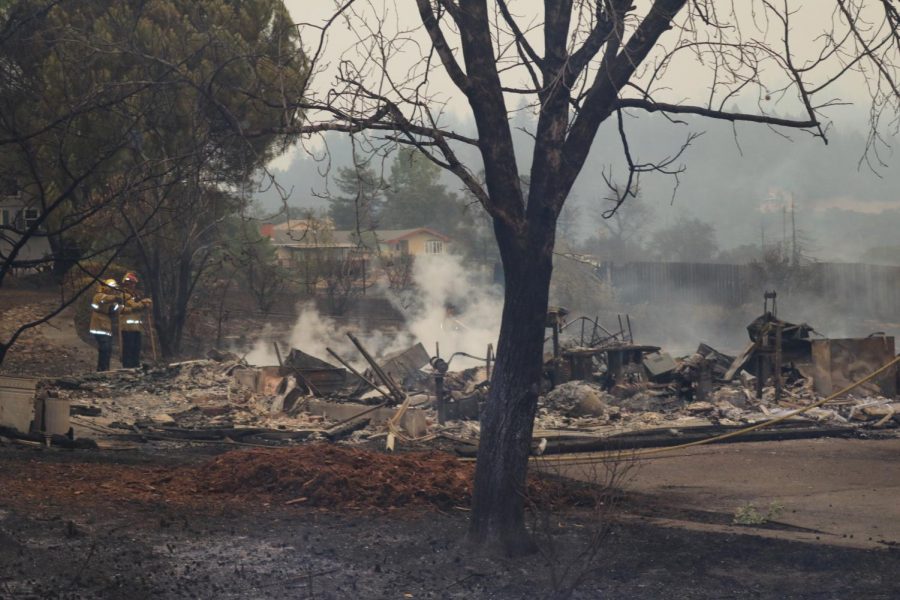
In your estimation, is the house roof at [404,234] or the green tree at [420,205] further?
the green tree at [420,205]

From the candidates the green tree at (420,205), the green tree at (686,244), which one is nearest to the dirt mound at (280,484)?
the green tree at (420,205)

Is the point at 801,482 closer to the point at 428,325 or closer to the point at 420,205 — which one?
the point at 428,325

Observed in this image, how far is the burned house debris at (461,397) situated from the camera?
42.9 ft

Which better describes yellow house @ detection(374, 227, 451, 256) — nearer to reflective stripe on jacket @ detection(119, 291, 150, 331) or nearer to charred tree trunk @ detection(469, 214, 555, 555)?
reflective stripe on jacket @ detection(119, 291, 150, 331)

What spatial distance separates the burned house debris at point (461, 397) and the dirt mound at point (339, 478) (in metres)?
2.84

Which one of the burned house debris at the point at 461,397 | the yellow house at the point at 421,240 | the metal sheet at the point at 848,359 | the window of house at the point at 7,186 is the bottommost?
the burned house debris at the point at 461,397

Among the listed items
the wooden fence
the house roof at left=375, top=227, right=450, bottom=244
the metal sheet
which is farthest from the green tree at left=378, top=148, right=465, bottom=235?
the metal sheet

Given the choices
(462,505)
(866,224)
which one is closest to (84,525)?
(462,505)

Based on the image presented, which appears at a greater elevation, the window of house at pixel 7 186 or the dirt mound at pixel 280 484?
the window of house at pixel 7 186

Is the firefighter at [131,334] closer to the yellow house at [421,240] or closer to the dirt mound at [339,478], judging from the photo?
the dirt mound at [339,478]

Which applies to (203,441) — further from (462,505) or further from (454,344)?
(454,344)

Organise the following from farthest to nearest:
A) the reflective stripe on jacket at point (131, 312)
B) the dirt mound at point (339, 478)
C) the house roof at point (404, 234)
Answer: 1. the house roof at point (404, 234)
2. the reflective stripe on jacket at point (131, 312)
3. the dirt mound at point (339, 478)

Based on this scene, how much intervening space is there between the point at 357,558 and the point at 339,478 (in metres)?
1.98

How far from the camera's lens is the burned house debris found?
1307 centimetres
